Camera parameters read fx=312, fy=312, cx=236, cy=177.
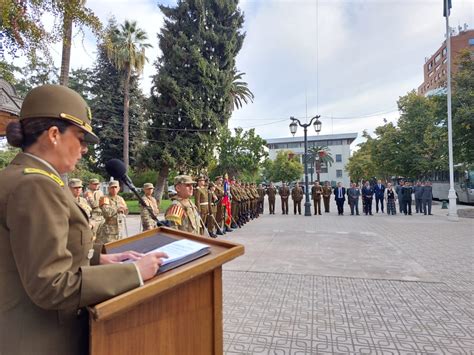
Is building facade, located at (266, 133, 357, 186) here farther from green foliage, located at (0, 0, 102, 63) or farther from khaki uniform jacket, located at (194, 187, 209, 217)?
green foliage, located at (0, 0, 102, 63)

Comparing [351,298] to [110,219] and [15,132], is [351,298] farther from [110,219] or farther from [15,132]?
[110,219]

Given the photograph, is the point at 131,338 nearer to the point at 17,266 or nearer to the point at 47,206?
the point at 17,266

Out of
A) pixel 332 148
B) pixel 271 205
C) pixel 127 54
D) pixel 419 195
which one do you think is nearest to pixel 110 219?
pixel 271 205

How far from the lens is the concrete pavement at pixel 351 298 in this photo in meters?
3.27

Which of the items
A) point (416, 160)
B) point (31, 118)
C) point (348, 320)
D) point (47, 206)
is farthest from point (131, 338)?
point (416, 160)

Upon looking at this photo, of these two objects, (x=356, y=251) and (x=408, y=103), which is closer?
(x=356, y=251)

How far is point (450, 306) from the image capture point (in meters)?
4.21

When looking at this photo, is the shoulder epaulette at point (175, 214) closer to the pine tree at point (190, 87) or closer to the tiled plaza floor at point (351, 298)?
the tiled plaza floor at point (351, 298)

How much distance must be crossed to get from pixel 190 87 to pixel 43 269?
69.8ft

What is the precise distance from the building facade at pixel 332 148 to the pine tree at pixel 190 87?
2267 inches

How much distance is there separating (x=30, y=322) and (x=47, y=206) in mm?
468

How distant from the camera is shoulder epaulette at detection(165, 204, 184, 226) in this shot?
3.93 m

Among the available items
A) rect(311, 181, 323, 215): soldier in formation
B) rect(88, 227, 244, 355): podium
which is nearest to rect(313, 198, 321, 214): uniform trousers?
rect(311, 181, 323, 215): soldier in formation

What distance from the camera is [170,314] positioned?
4.31ft
